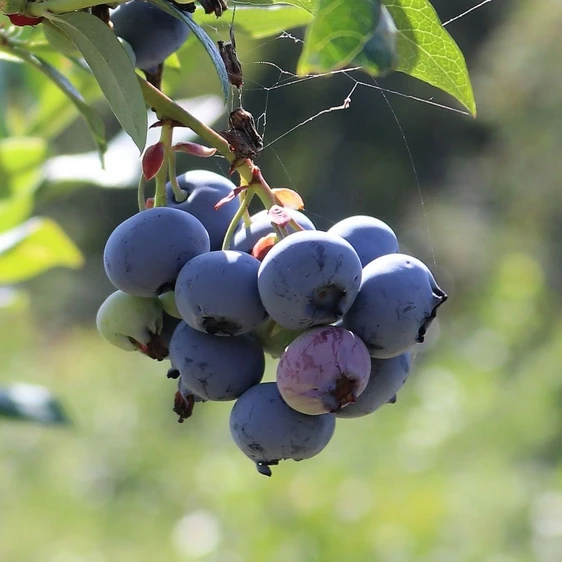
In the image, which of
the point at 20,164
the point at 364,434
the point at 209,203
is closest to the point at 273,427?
the point at 209,203

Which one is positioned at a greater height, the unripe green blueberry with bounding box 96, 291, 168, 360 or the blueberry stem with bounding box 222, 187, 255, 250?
the blueberry stem with bounding box 222, 187, 255, 250

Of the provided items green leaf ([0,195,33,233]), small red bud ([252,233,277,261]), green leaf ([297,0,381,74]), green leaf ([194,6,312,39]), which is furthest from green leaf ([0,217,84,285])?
green leaf ([297,0,381,74])

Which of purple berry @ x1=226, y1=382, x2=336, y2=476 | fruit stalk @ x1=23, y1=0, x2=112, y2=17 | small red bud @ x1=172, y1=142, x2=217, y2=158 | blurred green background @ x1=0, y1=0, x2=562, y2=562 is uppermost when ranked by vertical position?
fruit stalk @ x1=23, y1=0, x2=112, y2=17

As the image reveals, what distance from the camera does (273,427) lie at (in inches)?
22.1

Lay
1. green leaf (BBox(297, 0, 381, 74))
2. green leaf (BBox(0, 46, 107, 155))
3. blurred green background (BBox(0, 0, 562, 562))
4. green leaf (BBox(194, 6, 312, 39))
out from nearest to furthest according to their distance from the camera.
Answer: green leaf (BBox(297, 0, 381, 74))
green leaf (BBox(0, 46, 107, 155))
green leaf (BBox(194, 6, 312, 39))
blurred green background (BBox(0, 0, 562, 562))

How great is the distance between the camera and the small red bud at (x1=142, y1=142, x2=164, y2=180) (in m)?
0.61

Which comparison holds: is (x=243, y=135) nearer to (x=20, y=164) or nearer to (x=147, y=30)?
(x=147, y=30)

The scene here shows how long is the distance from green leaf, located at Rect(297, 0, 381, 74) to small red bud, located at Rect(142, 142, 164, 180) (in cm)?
25

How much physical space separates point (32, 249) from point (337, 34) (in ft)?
2.81

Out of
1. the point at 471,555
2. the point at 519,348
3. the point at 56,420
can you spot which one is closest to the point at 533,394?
the point at 519,348

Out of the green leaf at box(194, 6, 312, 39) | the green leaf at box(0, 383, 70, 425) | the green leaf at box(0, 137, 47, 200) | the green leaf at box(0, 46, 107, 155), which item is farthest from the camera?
the green leaf at box(0, 383, 70, 425)

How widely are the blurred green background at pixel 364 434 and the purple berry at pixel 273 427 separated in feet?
0.83

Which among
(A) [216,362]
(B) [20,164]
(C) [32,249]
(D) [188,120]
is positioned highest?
(D) [188,120]

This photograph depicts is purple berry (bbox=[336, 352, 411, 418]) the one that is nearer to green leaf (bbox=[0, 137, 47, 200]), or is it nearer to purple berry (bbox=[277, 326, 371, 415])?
purple berry (bbox=[277, 326, 371, 415])
